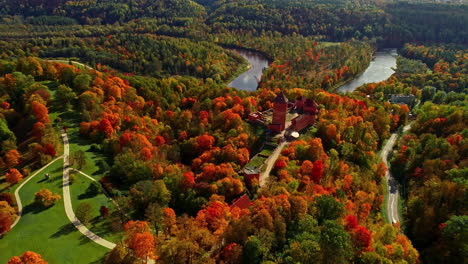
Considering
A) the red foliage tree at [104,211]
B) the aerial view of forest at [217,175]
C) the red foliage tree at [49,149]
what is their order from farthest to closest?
Result: 1. the red foliage tree at [49,149]
2. the red foliage tree at [104,211]
3. the aerial view of forest at [217,175]

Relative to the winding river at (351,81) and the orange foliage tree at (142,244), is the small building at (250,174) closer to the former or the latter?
the orange foliage tree at (142,244)

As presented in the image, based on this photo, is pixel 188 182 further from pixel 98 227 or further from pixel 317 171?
pixel 317 171

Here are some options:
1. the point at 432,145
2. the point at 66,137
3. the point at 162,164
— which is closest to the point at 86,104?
the point at 66,137

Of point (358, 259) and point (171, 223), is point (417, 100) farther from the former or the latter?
point (171, 223)

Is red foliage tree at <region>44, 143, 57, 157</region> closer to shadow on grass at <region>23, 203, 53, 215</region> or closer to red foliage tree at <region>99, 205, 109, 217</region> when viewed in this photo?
shadow on grass at <region>23, 203, 53, 215</region>

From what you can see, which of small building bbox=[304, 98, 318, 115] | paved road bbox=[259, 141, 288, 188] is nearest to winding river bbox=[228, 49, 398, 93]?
small building bbox=[304, 98, 318, 115]

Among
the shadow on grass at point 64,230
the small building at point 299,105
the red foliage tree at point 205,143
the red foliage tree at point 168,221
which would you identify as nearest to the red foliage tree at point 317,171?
the red foliage tree at point 205,143
